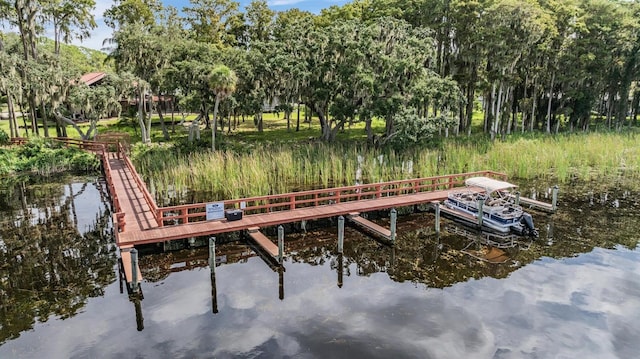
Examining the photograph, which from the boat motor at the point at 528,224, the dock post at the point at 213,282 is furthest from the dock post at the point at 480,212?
the dock post at the point at 213,282

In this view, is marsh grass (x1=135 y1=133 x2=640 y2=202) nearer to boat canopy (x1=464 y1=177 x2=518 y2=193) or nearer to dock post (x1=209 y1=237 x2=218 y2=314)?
boat canopy (x1=464 y1=177 x2=518 y2=193)

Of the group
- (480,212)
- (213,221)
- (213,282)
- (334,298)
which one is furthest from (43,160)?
(480,212)

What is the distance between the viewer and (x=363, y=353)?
1013 cm

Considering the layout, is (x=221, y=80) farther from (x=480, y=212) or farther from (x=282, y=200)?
(x=480, y=212)

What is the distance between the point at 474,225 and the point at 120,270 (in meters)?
13.7

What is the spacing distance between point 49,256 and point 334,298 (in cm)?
1000

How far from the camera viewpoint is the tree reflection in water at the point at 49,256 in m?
11.9

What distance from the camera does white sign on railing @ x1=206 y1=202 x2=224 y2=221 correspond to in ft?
54.6

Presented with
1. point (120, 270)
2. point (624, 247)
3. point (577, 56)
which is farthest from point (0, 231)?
point (577, 56)

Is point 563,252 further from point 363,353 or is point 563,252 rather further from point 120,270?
point 120,270

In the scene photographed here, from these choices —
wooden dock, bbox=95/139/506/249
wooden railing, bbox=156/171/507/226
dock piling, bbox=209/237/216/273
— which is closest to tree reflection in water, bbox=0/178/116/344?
wooden dock, bbox=95/139/506/249

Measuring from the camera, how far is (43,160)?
30.8 metres

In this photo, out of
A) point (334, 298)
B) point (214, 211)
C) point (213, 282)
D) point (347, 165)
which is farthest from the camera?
point (347, 165)

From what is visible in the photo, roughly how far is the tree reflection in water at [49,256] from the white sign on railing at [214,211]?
11.6 feet
